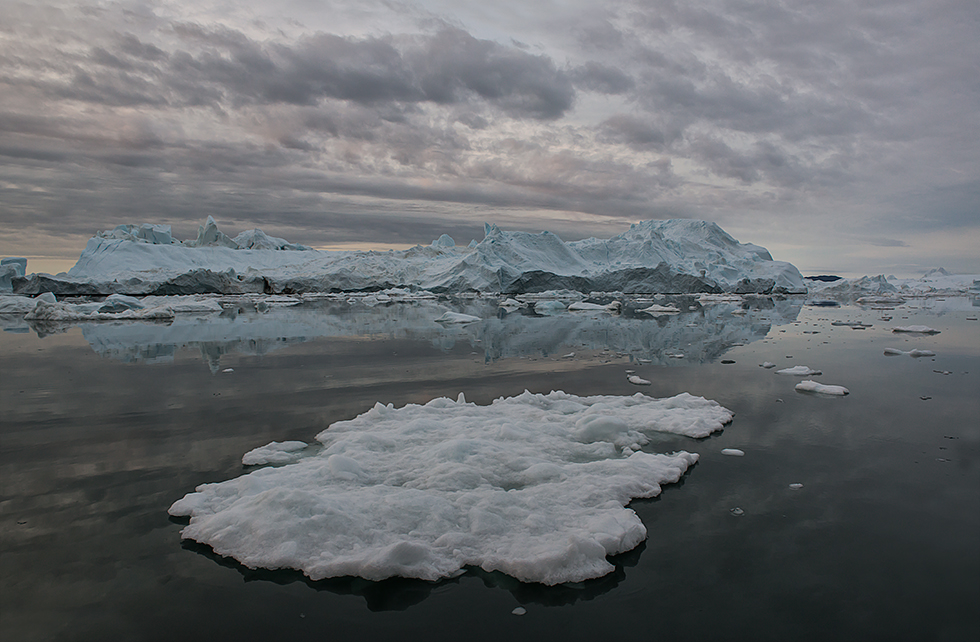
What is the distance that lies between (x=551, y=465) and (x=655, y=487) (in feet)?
2.29

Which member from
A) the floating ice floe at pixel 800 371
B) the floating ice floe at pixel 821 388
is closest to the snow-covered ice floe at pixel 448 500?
the floating ice floe at pixel 821 388

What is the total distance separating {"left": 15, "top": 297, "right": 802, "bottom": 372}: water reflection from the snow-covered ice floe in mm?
4842

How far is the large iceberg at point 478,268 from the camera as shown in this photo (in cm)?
4053

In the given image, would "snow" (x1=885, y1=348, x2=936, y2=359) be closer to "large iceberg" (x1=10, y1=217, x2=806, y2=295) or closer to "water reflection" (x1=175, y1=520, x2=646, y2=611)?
"water reflection" (x1=175, y1=520, x2=646, y2=611)

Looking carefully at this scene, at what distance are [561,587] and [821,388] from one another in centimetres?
535

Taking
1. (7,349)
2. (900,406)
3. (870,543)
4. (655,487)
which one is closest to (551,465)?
(655,487)

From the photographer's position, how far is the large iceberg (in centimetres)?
4053

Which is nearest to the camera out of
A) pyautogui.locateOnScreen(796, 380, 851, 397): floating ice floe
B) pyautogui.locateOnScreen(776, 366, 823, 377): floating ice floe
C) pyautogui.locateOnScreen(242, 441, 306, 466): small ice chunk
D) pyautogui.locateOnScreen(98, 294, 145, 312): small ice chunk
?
pyautogui.locateOnScreen(242, 441, 306, 466): small ice chunk

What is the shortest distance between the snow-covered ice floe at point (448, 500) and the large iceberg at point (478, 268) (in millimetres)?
36765

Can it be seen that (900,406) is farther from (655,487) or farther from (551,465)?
(551,465)

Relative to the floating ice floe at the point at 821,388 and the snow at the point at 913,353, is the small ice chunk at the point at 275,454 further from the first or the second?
the snow at the point at 913,353

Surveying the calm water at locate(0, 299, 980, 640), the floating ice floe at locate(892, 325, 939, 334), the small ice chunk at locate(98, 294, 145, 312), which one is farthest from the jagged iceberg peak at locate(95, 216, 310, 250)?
the floating ice floe at locate(892, 325, 939, 334)

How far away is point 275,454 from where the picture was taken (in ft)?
13.6

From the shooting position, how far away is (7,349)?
10852 millimetres
